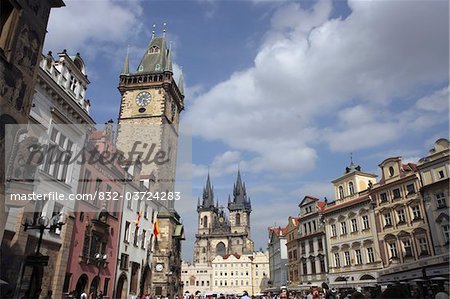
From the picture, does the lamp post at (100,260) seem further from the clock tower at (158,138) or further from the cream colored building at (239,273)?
the cream colored building at (239,273)

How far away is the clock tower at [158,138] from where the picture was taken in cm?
4281

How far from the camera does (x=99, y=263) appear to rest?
2738 cm

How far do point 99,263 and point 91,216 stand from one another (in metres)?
3.98

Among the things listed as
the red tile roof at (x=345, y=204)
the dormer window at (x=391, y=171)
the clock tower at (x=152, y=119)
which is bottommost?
the red tile roof at (x=345, y=204)

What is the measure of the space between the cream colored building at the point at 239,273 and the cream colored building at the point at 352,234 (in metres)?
79.3

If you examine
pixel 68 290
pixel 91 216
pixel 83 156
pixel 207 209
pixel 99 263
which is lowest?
pixel 68 290

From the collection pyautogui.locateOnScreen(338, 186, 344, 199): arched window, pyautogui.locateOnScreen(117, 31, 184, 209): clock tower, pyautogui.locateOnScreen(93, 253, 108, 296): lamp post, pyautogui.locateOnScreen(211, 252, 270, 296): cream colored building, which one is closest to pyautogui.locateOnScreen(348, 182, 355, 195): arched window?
pyautogui.locateOnScreen(338, 186, 344, 199): arched window

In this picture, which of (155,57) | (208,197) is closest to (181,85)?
(155,57)

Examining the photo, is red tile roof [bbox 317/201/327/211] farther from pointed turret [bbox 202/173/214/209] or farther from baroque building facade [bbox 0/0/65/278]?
pointed turret [bbox 202/173/214/209]

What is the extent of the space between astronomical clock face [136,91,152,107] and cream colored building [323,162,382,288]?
29637mm

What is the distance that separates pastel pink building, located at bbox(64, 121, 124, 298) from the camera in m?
24.3

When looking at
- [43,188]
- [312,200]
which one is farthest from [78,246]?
[312,200]

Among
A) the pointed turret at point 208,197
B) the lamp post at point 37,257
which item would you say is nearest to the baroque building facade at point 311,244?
the lamp post at point 37,257

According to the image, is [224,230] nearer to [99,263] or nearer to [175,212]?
[175,212]
